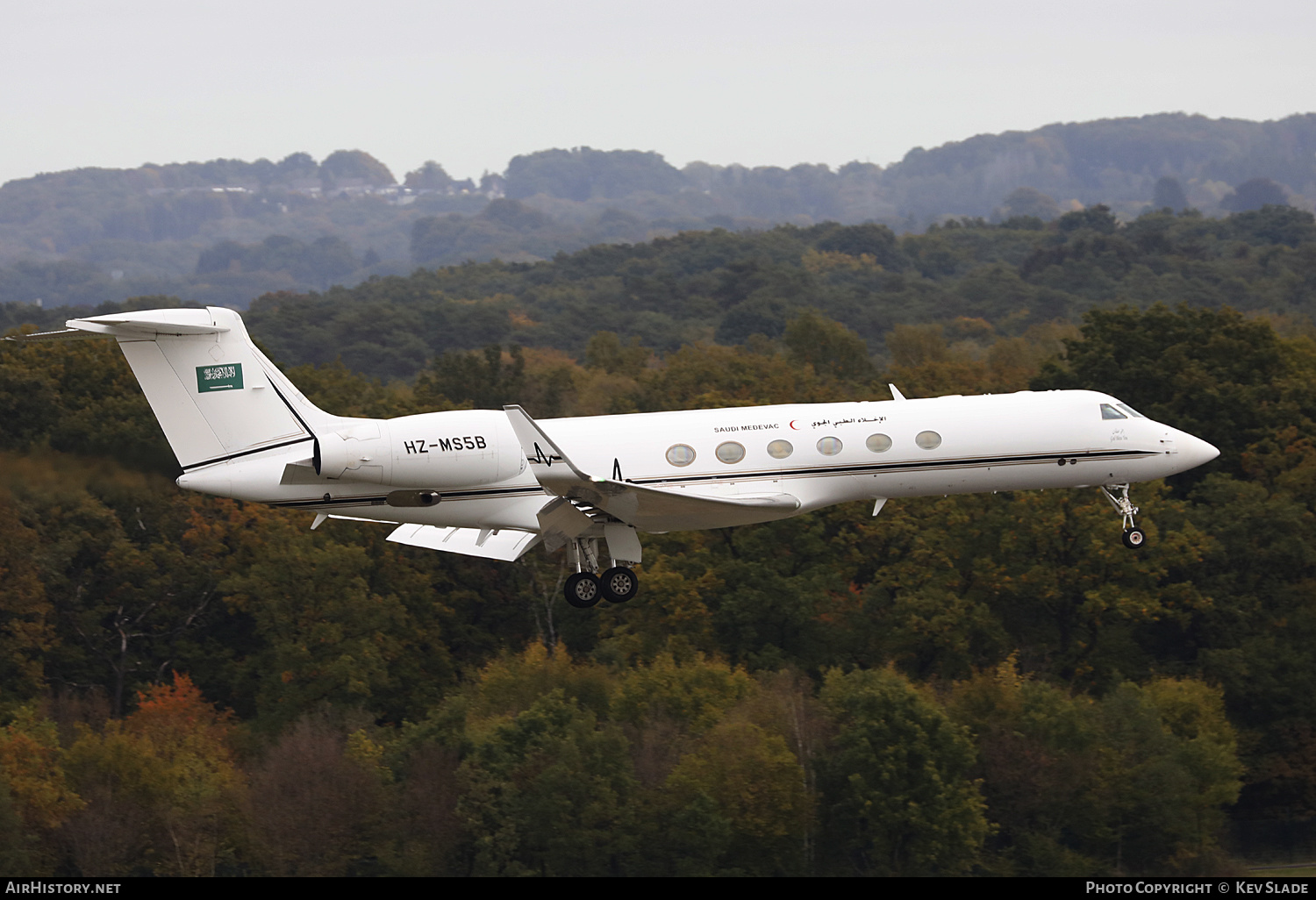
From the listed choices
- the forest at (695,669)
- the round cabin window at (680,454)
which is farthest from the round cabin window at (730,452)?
the forest at (695,669)

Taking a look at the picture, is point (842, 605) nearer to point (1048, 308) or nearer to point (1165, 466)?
point (1165, 466)

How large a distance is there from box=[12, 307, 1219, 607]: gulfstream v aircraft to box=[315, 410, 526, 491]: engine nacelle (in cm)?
2

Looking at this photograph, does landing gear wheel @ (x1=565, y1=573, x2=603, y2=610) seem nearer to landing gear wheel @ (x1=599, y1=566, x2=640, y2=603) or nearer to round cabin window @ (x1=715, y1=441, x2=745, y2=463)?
landing gear wheel @ (x1=599, y1=566, x2=640, y2=603)

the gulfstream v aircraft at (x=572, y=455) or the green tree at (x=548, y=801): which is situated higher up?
the gulfstream v aircraft at (x=572, y=455)

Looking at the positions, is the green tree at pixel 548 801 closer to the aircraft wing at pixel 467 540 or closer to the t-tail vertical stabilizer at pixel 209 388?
the aircraft wing at pixel 467 540

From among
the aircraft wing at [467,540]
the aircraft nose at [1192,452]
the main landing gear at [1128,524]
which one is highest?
the aircraft nose at [1192,452]

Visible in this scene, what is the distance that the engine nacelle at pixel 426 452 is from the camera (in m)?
26.0

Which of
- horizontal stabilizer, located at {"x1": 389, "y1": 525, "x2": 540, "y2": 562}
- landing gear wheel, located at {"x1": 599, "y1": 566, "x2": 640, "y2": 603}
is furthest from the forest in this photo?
landing gear wheel, located at {"x1": 599, "y1": 566, "x2": 640, "y2": 603}

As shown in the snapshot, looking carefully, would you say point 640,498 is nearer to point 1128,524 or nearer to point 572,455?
point 572,455

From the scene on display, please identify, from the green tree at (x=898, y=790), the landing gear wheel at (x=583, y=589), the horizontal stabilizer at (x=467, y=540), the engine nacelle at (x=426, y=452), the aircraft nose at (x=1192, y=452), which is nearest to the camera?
the engine nacelle at (x=426, y=452)

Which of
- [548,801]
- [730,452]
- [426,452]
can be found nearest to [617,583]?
[730,452]

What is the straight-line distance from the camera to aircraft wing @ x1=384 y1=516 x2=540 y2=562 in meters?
28.9

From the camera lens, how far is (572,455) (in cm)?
2700

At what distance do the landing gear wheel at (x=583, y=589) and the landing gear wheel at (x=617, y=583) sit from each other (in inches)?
6.5
